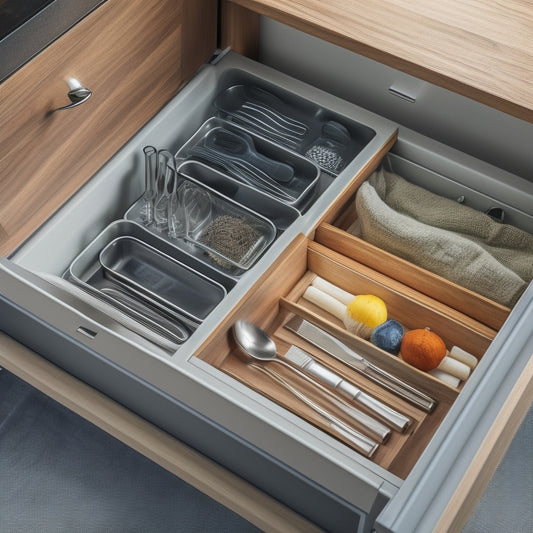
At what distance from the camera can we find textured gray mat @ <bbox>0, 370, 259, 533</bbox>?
153cm

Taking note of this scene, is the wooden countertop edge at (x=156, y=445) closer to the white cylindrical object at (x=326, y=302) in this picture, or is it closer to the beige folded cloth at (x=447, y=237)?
the white cylindrical object at (x=326, y=302)

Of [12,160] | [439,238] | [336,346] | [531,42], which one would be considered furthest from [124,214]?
[531,42]

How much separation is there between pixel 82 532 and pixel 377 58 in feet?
3.35

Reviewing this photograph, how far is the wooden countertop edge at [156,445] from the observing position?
1.23 m

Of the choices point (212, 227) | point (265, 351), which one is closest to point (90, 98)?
point (212, 227)

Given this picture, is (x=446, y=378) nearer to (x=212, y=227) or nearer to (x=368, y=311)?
(x=368, y=311)

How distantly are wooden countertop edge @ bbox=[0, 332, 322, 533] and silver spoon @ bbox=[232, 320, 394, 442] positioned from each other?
0.60 ft

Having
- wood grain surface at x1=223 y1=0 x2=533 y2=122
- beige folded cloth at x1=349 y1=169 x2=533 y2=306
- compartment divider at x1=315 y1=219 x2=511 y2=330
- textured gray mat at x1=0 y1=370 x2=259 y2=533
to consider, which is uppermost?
wood grain surface at x1=223 y1=0 x2=533 y2=122

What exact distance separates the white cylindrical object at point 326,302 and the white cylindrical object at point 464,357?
0.62 ft

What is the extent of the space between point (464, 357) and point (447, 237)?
0.68 ft

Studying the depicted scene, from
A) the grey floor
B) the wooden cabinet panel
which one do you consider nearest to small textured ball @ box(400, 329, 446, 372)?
the grey floor

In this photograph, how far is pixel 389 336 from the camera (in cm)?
128

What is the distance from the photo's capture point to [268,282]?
1269 millimetres

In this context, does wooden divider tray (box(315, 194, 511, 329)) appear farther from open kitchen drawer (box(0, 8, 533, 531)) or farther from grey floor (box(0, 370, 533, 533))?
grey floor (box(0, 370, 533, 533))
